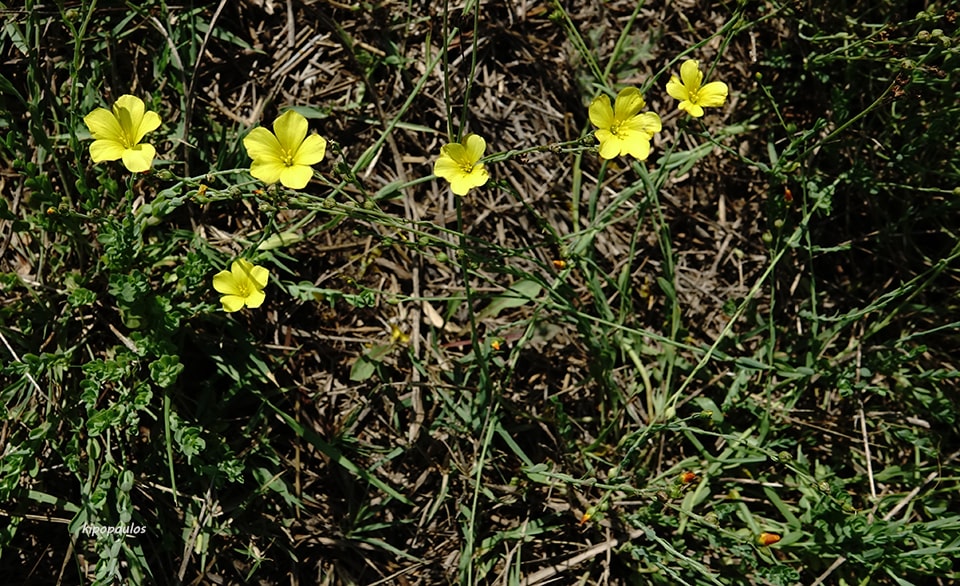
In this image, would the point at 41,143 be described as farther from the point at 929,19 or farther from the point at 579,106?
the point at 929,19

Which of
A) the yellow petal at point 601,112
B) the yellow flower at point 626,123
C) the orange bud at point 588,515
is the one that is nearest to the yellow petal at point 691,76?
the yellow flower at point 626,123

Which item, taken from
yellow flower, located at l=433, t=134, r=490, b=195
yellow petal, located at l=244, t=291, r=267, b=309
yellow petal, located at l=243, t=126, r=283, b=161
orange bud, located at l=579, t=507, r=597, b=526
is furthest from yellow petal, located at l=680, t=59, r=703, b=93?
yellow petal, located at l=244, t=291, r=267, b=309

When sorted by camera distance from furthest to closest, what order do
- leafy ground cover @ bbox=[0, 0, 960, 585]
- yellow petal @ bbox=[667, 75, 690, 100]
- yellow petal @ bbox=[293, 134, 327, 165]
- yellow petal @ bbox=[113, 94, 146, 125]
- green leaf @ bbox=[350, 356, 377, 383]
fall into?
green leaf @ bbox=[350, 356, 377, 383], leafy ground cover @ bbox=[0, 0, 960, 585], yellow petal @ bbox=[667, 75, 690, 100], yellow petal @ bbox=[113, 94, 146, 125], yellow petal @ bbox=[293, 134, 327, 165]

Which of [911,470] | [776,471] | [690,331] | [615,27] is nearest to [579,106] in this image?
[615,27]

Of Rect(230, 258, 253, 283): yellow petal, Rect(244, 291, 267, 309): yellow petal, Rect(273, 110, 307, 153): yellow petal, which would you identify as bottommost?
Rect(244, 291, 267, 309): yellow petal

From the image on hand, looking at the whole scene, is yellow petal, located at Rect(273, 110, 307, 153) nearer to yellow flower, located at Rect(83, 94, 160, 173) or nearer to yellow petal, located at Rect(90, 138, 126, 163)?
yellow flower, located at Rect(83, 94, 160, 173)

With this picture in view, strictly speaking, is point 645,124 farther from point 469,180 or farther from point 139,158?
point 139,158

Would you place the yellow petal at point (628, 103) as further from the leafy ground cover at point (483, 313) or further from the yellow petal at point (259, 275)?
the yellow petal at point (259, 275)
